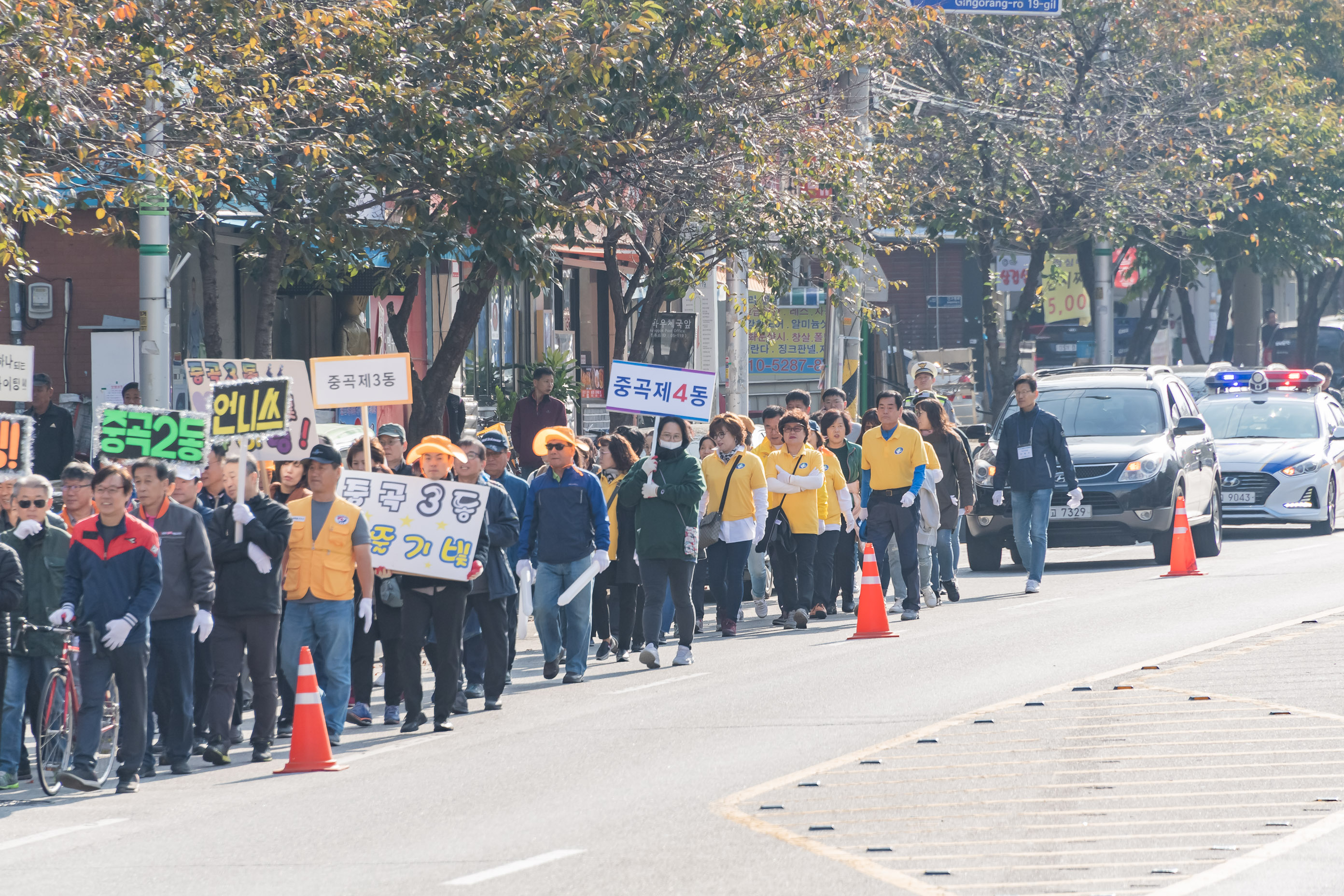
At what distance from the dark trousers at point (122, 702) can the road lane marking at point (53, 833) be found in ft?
2.83

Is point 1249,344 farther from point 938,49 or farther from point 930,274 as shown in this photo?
point 938,49

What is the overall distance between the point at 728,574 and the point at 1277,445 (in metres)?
10.6

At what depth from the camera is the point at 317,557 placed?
11195 mm

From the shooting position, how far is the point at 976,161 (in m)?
33.2

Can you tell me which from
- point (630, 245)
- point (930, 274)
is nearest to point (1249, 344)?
point (930, 274)

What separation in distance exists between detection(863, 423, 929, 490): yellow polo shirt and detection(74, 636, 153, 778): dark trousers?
8.03 metres

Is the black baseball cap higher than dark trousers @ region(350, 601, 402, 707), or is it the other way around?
the black baseball cap

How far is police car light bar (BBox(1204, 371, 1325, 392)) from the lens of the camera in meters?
25.4

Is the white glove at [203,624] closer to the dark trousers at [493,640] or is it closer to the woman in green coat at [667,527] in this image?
the dark trousers at [493,640]

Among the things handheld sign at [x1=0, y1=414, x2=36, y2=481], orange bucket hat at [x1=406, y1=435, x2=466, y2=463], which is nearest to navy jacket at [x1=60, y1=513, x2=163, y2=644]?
handheld sign at [x1=0, y1=414, x2=36, y2=481]

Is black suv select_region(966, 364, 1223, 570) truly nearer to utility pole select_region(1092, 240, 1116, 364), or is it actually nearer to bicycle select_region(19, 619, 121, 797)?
bicycle select_region(19, 619, 121, 797)

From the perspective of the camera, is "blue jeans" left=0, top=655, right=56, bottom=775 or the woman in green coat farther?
the woman in green coat

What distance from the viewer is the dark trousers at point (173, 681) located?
1043cm

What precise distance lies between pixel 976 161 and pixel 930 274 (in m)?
24.4
